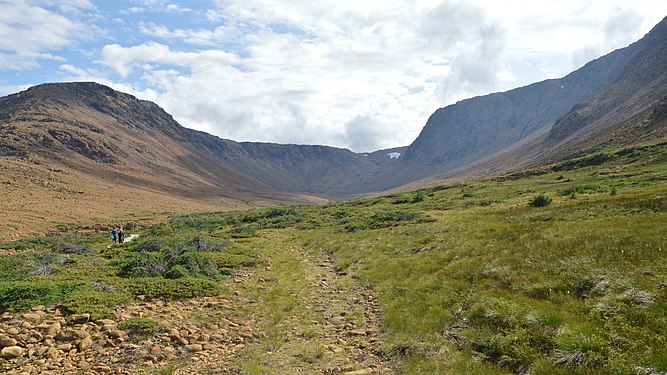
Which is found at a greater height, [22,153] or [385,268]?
[22,153]

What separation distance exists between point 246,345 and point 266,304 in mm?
3736

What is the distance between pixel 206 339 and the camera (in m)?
11.9

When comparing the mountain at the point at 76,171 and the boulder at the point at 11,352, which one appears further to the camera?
the mountain at the point at 76,171

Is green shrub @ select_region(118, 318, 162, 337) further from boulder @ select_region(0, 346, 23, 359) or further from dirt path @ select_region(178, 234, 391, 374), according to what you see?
dirt path @ select_region(178, 234, 391, 374)

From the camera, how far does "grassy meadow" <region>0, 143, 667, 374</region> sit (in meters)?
8.95

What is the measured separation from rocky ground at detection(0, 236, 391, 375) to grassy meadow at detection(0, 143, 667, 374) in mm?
209

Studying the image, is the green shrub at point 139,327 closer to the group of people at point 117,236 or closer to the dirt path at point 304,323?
the dirt path at point 304,323

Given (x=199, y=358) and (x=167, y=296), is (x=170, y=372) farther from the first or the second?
(x=167, y=296)

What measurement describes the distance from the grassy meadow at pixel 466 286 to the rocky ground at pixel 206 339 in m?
0.21

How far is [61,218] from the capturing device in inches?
2591

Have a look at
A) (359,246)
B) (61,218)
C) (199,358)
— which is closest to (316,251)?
(359,246)

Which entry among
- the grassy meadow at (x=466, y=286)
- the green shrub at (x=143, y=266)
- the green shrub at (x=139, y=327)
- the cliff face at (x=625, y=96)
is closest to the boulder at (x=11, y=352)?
the grassy meadow at (x=466, y=286)

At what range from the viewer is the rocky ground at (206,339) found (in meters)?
10.0

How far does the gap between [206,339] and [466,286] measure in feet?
31.1
